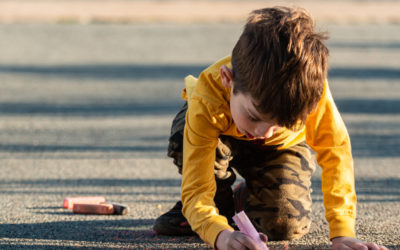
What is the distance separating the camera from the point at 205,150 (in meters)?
2.31

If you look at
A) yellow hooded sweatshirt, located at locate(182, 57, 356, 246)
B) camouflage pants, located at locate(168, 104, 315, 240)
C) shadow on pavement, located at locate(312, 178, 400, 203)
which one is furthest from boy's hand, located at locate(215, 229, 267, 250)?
shadow on pavement, located at locate(312, 178, 400, 203)

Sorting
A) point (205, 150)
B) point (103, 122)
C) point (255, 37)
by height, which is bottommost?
point (103, 122)

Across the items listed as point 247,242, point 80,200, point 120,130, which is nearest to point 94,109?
point 120,130

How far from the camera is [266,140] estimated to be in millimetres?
2639

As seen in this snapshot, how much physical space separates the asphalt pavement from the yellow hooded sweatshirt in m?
0.33

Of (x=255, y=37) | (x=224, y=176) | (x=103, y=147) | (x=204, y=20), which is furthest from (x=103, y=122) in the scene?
(x=204, y=20)

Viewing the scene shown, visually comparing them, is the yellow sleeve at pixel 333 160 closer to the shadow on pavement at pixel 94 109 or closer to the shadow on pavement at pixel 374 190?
the shadow on pavement at pixel 374 190

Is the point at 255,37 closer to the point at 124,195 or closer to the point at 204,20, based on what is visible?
the point at 124,195

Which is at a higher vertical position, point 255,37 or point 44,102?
point 255,37

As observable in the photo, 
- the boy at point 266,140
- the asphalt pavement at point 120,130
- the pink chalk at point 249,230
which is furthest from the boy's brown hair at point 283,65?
the asphalt pavement at point 120,130

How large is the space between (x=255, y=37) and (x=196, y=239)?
3.35 feet

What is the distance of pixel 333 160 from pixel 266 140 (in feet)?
1.17

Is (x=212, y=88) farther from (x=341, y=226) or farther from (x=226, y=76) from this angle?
(x=341, y=226)

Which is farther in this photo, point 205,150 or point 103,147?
point 103,147
